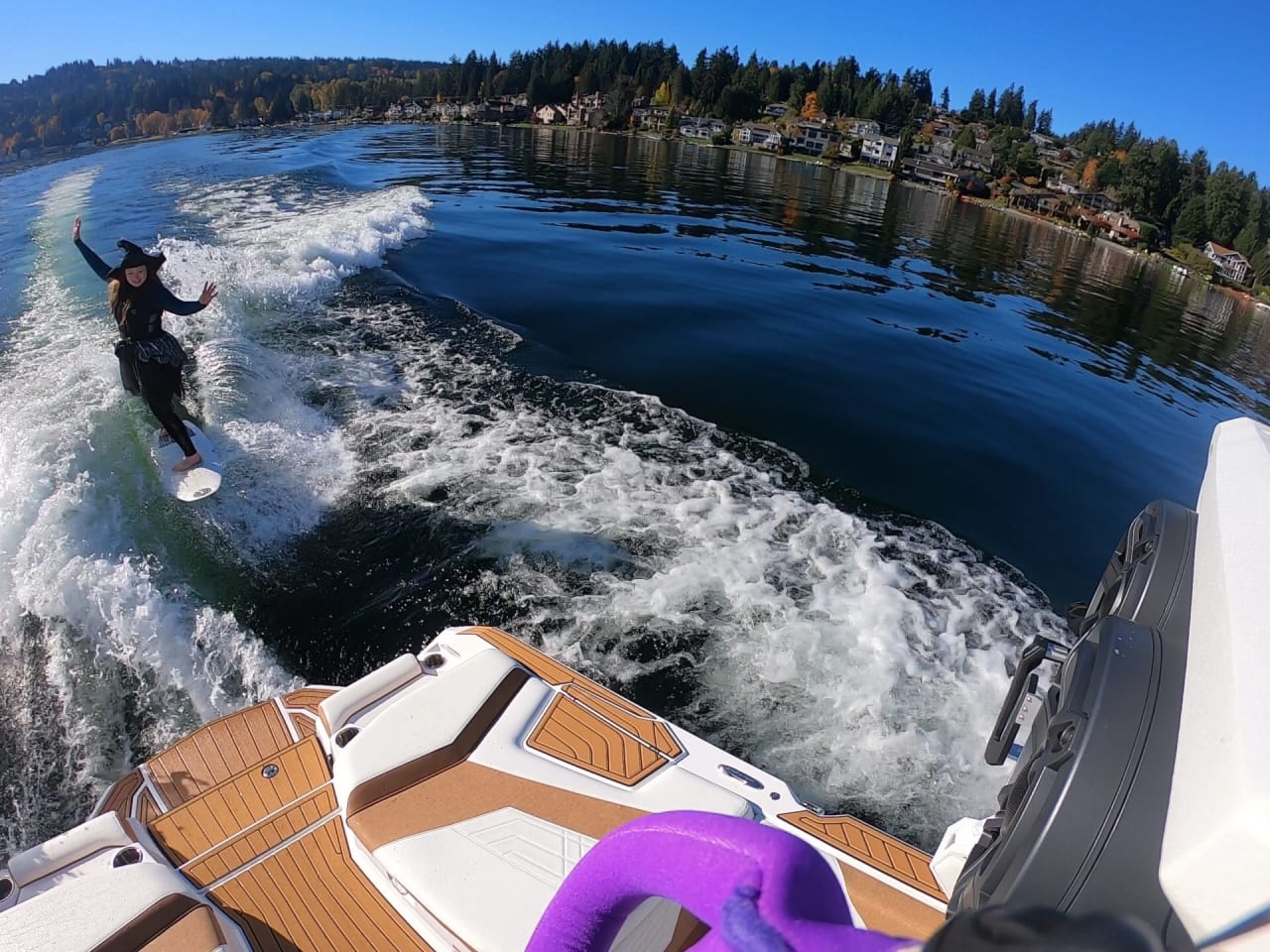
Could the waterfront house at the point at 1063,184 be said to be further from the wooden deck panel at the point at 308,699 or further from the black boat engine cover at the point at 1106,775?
the wooden deck panel at the point at 308,699

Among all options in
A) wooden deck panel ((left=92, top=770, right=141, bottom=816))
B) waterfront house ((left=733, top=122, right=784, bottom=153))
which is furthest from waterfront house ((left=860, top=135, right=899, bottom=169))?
wooden deck panel ((left=92, top=770, right=141, bottom=816))

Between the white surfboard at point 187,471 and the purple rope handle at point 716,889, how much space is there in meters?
6.77

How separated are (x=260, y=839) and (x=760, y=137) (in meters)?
114

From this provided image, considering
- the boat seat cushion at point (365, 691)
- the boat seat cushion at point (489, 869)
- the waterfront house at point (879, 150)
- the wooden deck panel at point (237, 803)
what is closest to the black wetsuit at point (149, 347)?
the boat seat cushion at point (365, 691)

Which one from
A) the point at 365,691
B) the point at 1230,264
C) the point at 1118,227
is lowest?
the point at 365,691

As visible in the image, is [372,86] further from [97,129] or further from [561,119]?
[97,129]

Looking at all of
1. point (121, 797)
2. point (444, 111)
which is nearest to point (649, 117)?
point (444, 111)

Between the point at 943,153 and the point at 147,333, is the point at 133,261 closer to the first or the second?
the point at 147,333

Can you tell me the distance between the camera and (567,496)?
6.88 m

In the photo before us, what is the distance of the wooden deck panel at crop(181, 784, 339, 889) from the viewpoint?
9.60ft

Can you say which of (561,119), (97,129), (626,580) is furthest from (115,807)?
(561,119)

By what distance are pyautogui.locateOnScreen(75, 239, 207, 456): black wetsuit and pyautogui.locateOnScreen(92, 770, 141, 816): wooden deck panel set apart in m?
4.17

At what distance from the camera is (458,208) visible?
2211cm

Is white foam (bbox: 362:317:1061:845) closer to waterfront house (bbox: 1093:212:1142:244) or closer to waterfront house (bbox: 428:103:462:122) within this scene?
waterfront house (bbox: 1093:212:1142:244)
